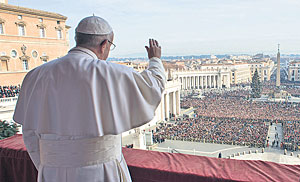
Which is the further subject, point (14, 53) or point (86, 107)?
point (14, 53)

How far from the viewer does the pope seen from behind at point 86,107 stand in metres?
1.33

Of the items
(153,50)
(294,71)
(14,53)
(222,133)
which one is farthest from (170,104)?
(294,71)

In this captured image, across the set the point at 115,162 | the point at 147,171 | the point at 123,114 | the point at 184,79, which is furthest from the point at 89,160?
the point at 184,79

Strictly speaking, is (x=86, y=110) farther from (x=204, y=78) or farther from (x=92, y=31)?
(x=204, y=78)

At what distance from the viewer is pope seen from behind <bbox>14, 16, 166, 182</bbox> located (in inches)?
52.4

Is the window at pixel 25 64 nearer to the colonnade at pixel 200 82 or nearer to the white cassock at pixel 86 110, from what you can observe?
the white cassock at pixel 86 110

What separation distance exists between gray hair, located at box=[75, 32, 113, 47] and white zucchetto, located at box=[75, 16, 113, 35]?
0.06 ft

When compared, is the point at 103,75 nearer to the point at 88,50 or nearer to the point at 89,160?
the point at 88,50

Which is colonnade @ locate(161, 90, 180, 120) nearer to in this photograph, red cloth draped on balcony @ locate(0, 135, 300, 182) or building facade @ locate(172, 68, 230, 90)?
red cloth draped on balcony @ locate(0, 135, 300, 182)

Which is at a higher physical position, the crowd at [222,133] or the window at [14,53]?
the window at [14,53]

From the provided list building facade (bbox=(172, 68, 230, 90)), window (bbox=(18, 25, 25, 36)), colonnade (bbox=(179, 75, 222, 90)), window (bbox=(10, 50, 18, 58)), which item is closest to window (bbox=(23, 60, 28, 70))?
window (bbox=(10, 50, 18, 58))

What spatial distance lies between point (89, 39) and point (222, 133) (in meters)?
16.9

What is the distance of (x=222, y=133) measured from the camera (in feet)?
57.0

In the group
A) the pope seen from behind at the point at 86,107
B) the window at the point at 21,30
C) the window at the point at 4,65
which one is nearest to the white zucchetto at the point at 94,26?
the pope seen from behind at the point at 86,107
